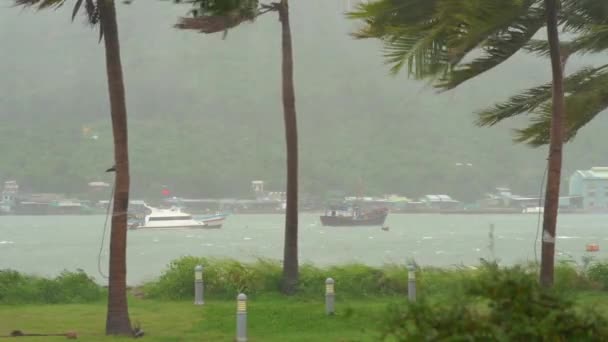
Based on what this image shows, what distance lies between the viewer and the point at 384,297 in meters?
19.3

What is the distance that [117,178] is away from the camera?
14.2m

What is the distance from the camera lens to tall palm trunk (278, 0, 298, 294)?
19438 millimetres

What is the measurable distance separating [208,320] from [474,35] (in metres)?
6.49

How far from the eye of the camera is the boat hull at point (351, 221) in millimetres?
113125

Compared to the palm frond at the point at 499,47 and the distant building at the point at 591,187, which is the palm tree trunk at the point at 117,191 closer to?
the palm frond at the point at 499,47

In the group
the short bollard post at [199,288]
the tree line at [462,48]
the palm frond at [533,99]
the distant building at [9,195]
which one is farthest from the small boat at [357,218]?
the tree line at [462,48]

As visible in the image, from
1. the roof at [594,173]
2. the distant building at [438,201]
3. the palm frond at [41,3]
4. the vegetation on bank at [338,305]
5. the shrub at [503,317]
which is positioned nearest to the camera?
the shrub at [503,317]

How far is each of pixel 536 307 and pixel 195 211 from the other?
13945 cm

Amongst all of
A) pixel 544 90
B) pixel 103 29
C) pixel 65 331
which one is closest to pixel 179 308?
pixel 65 331

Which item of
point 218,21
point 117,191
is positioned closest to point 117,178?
point 117,191

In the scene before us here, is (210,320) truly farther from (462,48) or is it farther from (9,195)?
(9,195)

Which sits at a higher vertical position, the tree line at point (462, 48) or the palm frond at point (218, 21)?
the palm frond at point (218, 21)

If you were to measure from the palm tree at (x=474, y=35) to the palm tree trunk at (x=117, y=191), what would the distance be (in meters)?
3.69

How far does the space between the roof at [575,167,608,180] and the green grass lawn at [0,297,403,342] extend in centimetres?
11066
